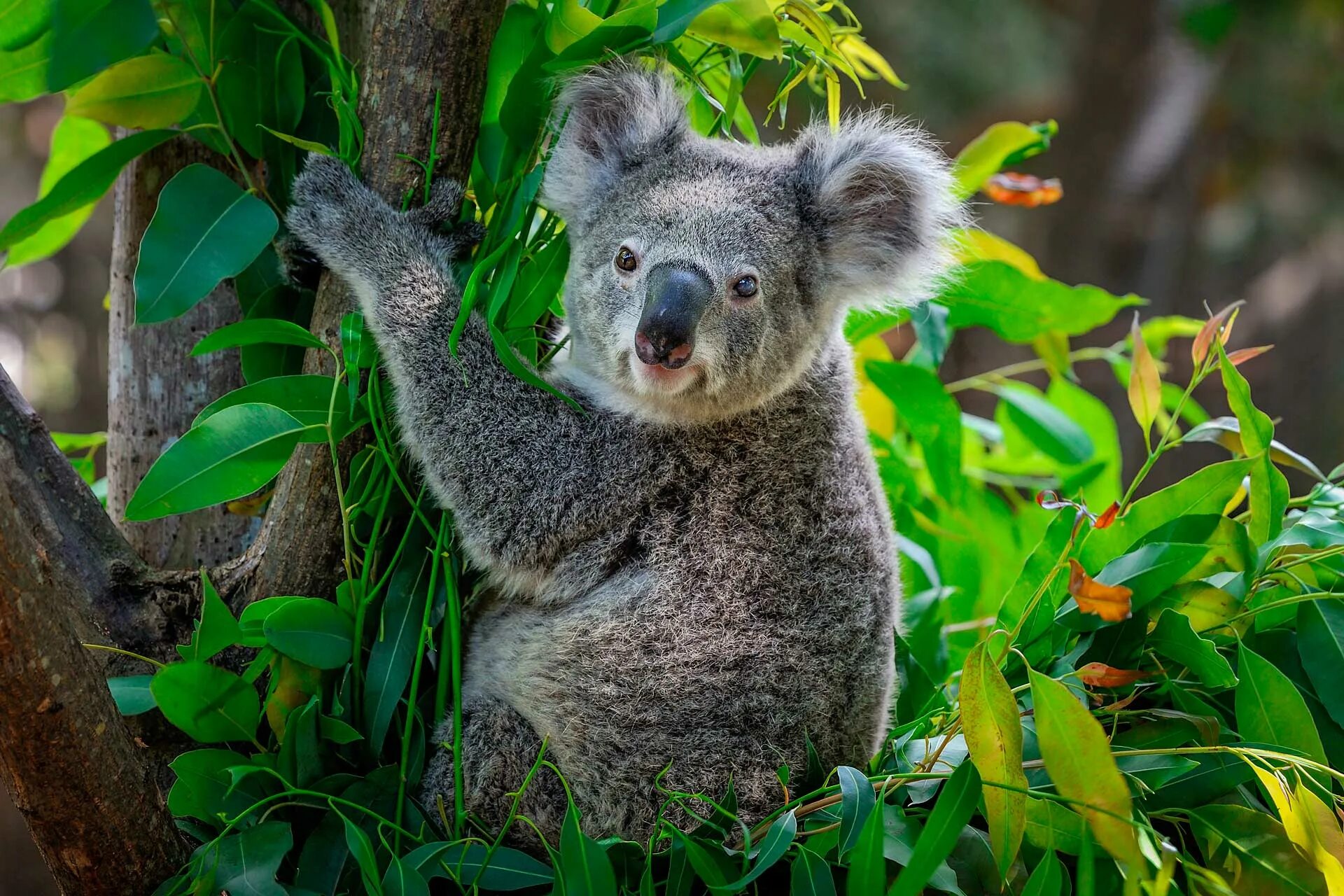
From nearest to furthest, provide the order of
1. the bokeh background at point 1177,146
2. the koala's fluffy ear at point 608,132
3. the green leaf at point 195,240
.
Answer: the green leaf at point 195,240 < the koala's fluffy ear at point 608,132 < the bokeh background at point 1177,146

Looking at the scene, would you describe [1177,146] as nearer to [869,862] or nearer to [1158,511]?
[1158,511]

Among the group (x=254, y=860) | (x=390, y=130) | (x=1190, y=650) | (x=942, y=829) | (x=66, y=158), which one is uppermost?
(x=390, y=130)

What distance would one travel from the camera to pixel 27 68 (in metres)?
1.76

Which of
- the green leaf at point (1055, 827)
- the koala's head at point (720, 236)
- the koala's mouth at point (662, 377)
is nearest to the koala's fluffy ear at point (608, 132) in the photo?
the koala's head at point (720, 236)

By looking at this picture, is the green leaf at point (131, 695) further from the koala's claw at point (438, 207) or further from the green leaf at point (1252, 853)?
the green leaf at point (1252, 853)

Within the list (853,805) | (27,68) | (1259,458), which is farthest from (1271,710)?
(27,68)

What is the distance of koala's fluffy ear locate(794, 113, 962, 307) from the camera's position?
219cm

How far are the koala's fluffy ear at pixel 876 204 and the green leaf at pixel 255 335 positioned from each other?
1.03 m

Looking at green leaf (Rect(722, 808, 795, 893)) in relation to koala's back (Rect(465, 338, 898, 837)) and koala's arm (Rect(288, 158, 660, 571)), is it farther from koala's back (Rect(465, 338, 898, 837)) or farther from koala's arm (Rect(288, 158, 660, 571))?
koala's arm (Rect(288, 158, 660, 571))

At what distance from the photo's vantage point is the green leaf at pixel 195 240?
66.9 inches

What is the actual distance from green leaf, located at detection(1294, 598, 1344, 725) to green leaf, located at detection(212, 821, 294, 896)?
170 centimetres

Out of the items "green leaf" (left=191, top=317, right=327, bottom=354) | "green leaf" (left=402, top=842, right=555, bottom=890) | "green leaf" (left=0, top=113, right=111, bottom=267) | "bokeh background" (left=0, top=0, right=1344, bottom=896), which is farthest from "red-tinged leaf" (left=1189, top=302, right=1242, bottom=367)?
"bokeh background" (left=0, top=0, right=1344, bottom=896)

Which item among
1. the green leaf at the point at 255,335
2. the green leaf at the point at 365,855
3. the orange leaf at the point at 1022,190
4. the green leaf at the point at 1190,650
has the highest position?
the orange leaf at the point at 1022,190

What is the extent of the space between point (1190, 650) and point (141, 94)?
198 centimetres
